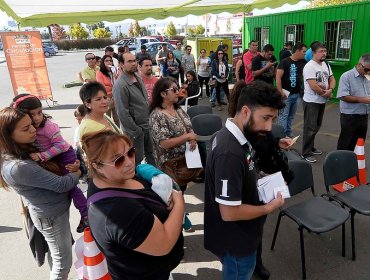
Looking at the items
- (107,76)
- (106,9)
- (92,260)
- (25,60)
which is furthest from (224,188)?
(25,60)

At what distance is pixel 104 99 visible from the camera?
2957 mm

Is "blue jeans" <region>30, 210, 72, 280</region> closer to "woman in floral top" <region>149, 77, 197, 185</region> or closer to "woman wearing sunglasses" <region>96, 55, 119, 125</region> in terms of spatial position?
"woman in floral top" <region>149, 77, 197, 185</region>

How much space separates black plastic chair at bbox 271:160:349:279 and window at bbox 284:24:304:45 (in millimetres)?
8563

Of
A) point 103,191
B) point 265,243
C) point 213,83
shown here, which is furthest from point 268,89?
point 213,83

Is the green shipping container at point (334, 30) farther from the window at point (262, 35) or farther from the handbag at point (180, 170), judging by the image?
the handbag at point (180, 170)

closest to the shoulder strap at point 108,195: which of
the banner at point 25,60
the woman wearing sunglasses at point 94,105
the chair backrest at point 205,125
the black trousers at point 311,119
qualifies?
the woman wearing sunglasses at point 94,105

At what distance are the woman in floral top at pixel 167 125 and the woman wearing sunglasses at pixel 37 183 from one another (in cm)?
101

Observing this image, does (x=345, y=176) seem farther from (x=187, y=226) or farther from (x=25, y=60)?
(x=25, y=60)

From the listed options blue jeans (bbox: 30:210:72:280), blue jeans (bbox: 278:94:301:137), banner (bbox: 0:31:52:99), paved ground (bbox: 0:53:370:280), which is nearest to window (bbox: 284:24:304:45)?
blue jeans (bbox: 278:94:301:137)

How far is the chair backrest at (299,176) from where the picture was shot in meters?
3.24

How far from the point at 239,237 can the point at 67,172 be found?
148 cm

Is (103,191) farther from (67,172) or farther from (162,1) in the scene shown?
(162,1)

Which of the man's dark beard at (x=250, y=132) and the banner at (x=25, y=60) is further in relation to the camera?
the banner at (x=25, y=60)

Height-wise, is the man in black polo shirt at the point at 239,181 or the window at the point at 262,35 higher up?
the window at the point at 262,35
